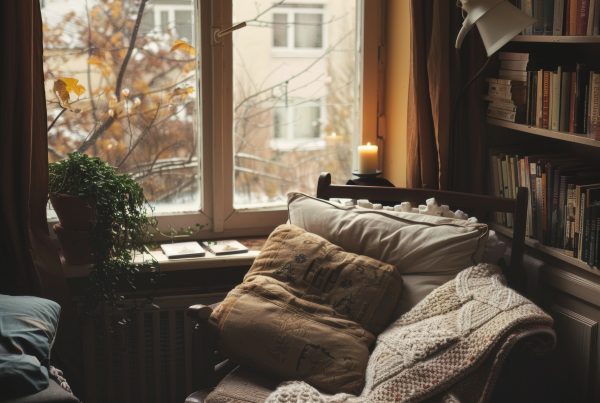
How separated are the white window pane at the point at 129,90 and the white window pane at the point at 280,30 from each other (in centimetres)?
30

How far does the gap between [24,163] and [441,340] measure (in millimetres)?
1312

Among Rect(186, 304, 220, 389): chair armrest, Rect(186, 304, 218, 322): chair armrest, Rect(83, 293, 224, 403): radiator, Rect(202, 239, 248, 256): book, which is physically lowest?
Rect(83, 293, 224, 403): radiator

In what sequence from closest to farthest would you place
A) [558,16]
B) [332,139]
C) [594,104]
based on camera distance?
[594,104] → [558,16] → [332,139]

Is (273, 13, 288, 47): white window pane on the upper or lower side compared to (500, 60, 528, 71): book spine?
upper

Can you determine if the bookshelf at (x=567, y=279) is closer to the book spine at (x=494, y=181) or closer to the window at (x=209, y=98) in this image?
the book spine at (x=494, y=181)

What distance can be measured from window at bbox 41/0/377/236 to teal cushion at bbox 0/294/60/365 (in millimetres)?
786

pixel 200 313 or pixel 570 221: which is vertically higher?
pixel 570 221

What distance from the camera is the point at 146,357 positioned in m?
2.78

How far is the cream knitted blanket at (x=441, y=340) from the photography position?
1843 millimetres

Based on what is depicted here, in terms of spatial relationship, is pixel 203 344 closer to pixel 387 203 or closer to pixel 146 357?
pixel 146 357

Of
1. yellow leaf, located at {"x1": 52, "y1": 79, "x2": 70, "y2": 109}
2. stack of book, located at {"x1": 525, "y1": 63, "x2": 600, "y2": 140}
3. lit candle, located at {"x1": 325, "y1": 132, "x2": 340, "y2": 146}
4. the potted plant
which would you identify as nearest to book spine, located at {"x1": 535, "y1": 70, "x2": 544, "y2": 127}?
stack of book, located at {"x1": 525, "y1": 63, "x2": 600, "y2": 140}

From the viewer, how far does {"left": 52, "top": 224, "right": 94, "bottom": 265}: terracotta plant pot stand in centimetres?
256

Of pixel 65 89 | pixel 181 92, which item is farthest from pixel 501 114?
pixel 65 89

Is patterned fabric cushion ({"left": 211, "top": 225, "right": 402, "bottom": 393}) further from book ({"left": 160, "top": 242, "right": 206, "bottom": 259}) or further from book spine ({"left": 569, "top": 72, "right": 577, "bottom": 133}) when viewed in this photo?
book spine ({"left": 569, "top": 72, "right": 577, "bottom": 133})
